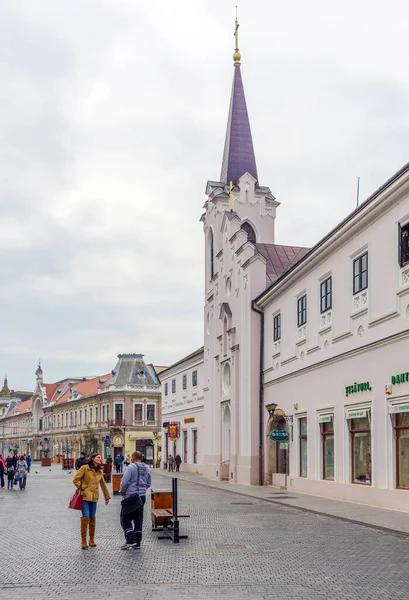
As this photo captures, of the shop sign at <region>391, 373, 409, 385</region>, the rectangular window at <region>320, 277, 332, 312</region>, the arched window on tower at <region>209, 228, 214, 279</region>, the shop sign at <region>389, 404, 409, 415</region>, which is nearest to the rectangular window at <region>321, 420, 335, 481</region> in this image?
the rectangular window at <region>320, 277, 332, 312</region>

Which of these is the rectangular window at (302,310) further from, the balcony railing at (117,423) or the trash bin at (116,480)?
the balcony railing at (117,423)

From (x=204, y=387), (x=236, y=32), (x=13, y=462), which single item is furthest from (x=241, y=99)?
(x=13, y=462)

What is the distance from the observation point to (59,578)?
34.8 feet

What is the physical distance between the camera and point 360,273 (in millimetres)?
23578

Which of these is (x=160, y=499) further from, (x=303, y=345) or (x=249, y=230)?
(x=249, y=230)

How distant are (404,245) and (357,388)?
5.11 meters

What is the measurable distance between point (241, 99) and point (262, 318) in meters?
19.0

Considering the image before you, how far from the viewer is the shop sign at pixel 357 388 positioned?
22798 mm

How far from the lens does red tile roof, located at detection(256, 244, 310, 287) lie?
38125 millimetres

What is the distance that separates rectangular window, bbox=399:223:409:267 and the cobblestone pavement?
681 centimetres

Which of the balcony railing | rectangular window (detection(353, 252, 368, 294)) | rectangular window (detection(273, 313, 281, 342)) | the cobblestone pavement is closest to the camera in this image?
the cobblestone pavement

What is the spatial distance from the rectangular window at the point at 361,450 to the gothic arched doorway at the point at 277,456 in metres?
7.48

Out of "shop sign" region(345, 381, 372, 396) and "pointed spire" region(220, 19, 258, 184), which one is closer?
"shop sign" region(345, 381, 372, 396)

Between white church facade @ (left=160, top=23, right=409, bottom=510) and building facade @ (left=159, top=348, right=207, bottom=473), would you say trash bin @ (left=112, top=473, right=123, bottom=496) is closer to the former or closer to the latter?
white church facade @ (left=160, top=23, right=409, bottom=510)
